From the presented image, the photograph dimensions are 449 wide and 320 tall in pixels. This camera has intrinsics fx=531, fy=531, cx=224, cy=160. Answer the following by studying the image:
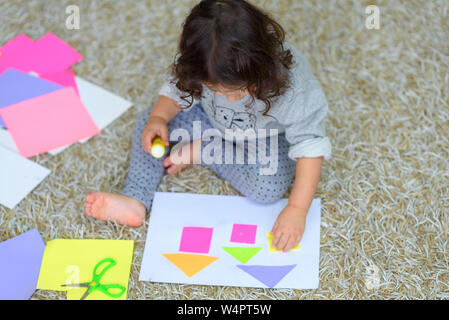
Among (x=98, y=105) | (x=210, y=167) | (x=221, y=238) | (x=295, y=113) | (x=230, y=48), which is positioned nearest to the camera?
(x=230, y=48)

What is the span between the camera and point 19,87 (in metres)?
1.28

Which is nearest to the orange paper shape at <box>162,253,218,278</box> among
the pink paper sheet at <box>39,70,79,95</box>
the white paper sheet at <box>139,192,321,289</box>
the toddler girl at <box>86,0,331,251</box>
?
the white paper sheet at <box>139,192,321,289</box>

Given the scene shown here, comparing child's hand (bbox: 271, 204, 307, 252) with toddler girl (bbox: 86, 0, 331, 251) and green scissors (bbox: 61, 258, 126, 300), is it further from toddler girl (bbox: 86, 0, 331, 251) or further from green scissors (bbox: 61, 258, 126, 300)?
green scissors (bbox: 61, 258, 126, 300)

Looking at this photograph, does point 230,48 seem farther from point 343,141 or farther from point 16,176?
point 16,176

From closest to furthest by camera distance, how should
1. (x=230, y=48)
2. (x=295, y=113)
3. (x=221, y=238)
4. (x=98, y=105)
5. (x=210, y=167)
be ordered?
1. (x=230, y=48)
2. (x=295, y=113)
3. (x=221, y=238)
4. (x=210, y=167)
5. (x=98, y=105)

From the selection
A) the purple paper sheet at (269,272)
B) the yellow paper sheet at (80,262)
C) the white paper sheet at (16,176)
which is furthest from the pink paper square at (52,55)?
the purple paper sheet at (269,272)

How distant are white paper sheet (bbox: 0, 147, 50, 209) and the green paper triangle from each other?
44 centimetres

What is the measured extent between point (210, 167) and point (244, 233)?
176 millimetres

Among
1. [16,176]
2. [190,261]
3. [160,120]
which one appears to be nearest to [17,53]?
[16,176]

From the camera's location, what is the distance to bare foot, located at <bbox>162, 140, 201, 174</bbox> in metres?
1.11

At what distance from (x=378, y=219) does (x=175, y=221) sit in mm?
400

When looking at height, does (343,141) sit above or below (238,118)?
below

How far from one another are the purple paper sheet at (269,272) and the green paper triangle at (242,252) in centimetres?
2

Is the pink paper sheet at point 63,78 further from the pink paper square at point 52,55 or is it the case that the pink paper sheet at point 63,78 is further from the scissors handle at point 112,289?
the scissors handle at point 112,289
